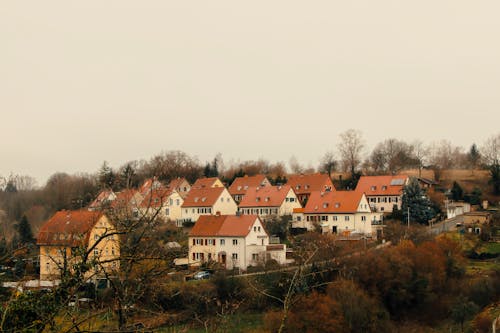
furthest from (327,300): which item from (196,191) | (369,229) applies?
(196,191)

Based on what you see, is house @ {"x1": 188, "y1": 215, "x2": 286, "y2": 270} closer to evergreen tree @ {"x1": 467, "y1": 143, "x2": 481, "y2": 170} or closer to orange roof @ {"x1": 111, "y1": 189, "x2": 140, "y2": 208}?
orange roof @ {"x1": 111, "y1": 189, "x2": 140, "y2": 208}

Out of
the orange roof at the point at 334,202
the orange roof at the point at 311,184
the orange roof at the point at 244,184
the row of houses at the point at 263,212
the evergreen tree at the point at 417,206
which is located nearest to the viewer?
the row of houses at the point at 263,212

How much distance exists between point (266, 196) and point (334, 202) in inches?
252

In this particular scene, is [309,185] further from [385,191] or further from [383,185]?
[385,191]

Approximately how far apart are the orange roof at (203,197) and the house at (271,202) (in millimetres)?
2344

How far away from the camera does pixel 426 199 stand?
1672 inches

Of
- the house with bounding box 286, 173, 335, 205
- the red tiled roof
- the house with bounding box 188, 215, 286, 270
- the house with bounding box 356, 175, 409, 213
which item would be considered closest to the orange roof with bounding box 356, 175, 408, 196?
the house with bounding box 356, 175, 409, 213

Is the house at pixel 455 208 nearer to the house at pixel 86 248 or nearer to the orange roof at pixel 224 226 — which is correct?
the orange roof at pixel 224 226

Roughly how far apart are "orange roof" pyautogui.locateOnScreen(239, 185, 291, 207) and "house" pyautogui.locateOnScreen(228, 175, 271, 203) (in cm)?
629

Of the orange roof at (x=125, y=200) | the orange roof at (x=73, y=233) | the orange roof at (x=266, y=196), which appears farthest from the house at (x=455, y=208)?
the orange roof at (x=125, y=200)

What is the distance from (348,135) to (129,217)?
5748 centimetres

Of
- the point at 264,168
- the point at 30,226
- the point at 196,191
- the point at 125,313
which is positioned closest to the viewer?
the point at 125,313

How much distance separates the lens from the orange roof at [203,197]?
1884 inches

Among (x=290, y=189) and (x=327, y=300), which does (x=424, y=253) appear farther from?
(x=290, y=189)
